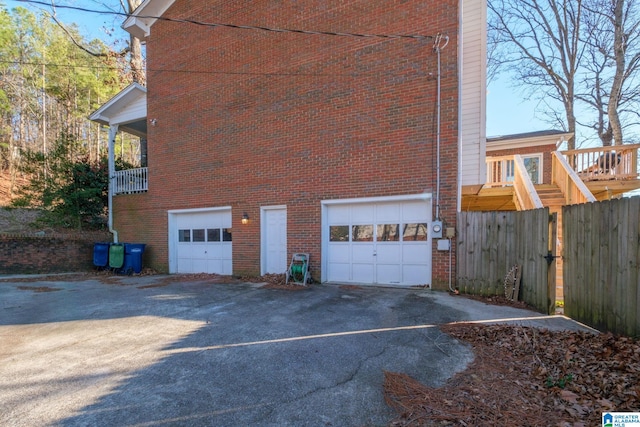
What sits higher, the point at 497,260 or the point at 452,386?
the point at 497,260

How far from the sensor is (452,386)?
291cm

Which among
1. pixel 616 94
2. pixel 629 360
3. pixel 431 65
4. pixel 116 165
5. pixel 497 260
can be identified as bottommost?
pixel 629 360

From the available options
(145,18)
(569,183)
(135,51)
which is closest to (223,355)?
(569,183)

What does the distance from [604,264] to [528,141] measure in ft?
40.6

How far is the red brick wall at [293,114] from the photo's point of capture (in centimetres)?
730

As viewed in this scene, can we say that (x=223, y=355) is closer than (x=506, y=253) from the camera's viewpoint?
Yes

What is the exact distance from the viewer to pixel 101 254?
36.4 ft

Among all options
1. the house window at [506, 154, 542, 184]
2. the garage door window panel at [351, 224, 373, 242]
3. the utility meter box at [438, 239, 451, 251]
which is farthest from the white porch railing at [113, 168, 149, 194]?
the house window at [506, 154, 542, 184]

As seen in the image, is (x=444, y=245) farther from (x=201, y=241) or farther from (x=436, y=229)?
(x=201, y=241)

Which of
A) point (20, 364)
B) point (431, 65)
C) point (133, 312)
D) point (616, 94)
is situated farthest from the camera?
point (616, 94)

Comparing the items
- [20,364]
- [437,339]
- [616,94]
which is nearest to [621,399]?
[437,339]

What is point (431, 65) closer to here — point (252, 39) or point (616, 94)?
point (252, 39)

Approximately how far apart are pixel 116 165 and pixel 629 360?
16137 mm
